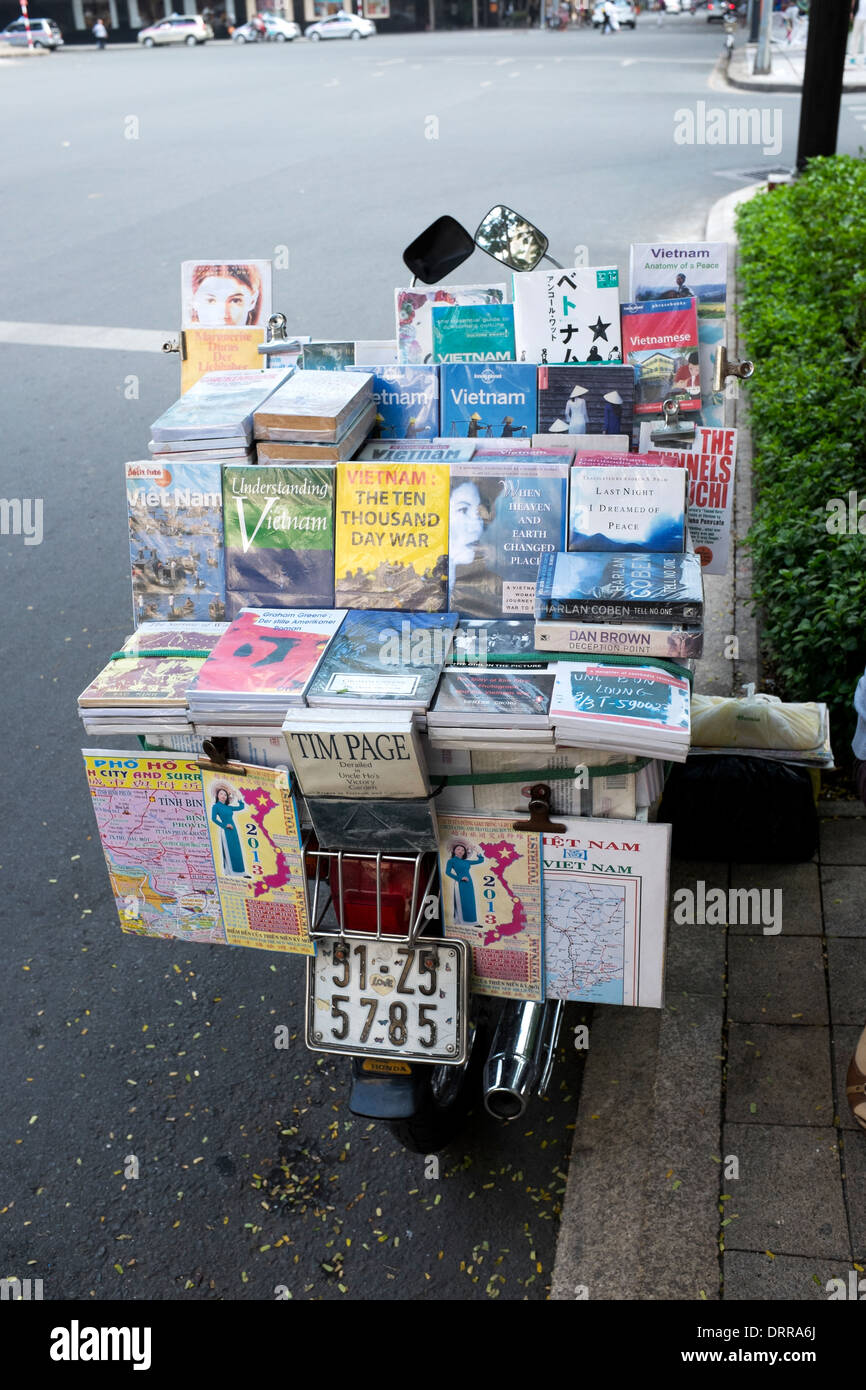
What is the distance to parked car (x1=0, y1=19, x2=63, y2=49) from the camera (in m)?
39.0

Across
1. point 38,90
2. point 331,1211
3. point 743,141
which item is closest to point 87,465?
point 331,1211

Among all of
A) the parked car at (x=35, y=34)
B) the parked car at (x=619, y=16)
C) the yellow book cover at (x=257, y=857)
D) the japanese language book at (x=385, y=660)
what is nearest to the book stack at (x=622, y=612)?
the japanese language book at (x=385, y=660)

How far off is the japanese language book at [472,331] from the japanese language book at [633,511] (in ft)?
2.76

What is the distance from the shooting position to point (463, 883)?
244cm

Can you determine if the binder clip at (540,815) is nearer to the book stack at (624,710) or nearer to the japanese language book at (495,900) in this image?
the japanese language book at (495,900)

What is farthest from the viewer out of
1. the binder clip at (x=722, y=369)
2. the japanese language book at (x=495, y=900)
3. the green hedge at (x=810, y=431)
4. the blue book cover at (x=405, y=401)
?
the green hedge at (x=810, y=431)

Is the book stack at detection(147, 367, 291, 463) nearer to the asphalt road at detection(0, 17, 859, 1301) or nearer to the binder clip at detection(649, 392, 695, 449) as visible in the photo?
the binder clip at detection(649, 392, 695, 449)

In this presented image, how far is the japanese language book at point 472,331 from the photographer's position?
3.25 m

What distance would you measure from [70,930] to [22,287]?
8697 millimetres

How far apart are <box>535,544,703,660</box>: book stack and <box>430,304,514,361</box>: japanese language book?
1077 mm

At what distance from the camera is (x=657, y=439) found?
3.10 metres

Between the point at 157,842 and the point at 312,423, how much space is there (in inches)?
40.4
